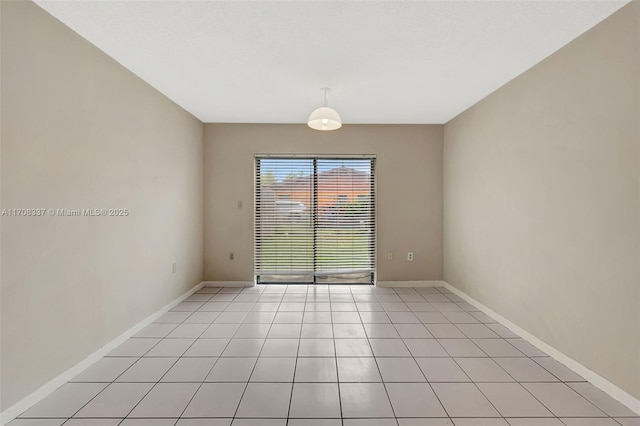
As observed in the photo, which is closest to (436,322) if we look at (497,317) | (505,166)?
(497,317)

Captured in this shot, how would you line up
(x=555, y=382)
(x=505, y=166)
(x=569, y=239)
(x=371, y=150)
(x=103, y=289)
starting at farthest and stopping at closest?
1. (x=371, y=150)
2. (x=505, y=166)
3. (x=103, y=289)
4. (x=569, y=239)
5. (x=555, y=382)

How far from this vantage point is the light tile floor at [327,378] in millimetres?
1689

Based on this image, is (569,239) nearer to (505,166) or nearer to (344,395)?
(505,166)

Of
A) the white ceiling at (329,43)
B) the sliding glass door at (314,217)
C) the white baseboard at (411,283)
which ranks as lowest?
the white baseboard at (411,283)

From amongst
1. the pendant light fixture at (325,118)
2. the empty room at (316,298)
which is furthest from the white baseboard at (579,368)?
the pendant light fixture at (325,118)

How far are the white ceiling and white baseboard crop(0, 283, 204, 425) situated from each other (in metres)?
2.45

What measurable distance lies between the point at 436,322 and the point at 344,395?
1583 millimetres

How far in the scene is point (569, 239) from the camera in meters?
2.19

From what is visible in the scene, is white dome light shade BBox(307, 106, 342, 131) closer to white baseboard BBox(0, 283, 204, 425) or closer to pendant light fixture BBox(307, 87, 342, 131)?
Result: pendant light fixture BBox(307, 87, 342, 131)

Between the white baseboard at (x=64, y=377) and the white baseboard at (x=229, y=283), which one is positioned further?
the white baseboard at (x=229, y=283)

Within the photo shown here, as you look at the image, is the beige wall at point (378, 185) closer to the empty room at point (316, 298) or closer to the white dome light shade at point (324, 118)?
the empty room at point (316, 298)

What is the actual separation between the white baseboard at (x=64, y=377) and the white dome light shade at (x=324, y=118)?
268 cm

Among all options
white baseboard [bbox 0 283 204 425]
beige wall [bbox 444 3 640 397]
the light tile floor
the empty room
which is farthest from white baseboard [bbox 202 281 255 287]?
beige wall [bbox 444 3 640 397]

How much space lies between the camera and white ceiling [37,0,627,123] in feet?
5.99
